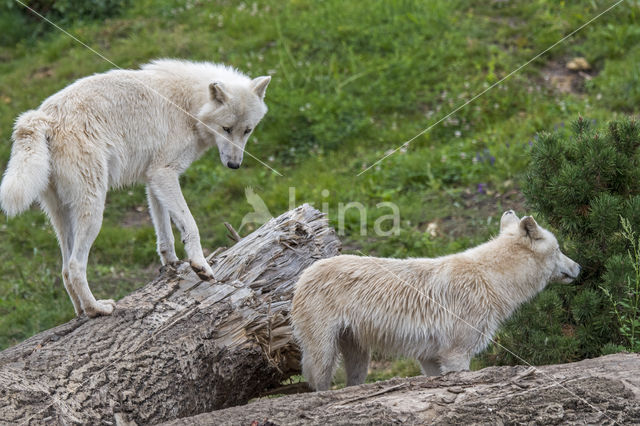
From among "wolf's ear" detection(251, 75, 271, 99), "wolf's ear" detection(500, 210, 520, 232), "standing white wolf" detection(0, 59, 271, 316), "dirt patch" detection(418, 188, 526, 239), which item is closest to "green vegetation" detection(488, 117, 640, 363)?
"wolf's ear" detection(500, 210, 520, 232)

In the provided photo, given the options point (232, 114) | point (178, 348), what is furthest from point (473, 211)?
point (178, 348)

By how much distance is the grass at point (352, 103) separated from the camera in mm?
8961

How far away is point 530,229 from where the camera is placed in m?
5.50

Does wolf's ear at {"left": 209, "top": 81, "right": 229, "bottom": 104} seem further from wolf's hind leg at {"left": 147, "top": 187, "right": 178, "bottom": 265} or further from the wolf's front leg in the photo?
wolf's hind leg at {"left": 147, "top": 187, "right": 178, "bottom": 265}

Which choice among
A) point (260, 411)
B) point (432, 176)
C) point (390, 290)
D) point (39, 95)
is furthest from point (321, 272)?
point (39, 95)

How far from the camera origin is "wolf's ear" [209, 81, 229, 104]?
630 cm

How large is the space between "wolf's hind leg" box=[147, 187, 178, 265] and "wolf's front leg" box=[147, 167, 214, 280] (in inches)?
9.9

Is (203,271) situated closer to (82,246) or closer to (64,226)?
(82,246)

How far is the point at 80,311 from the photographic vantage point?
5754 millimetres

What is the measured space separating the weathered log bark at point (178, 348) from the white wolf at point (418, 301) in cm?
40

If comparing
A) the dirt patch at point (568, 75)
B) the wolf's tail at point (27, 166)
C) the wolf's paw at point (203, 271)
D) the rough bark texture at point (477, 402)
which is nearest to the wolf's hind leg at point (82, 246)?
the wolf's tail at point (27, 166)

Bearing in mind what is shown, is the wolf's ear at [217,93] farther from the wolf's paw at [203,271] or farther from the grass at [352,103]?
the grass at [352,103]

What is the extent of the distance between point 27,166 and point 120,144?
907 mm

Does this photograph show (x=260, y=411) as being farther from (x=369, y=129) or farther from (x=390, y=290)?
(x=369, y=129)
